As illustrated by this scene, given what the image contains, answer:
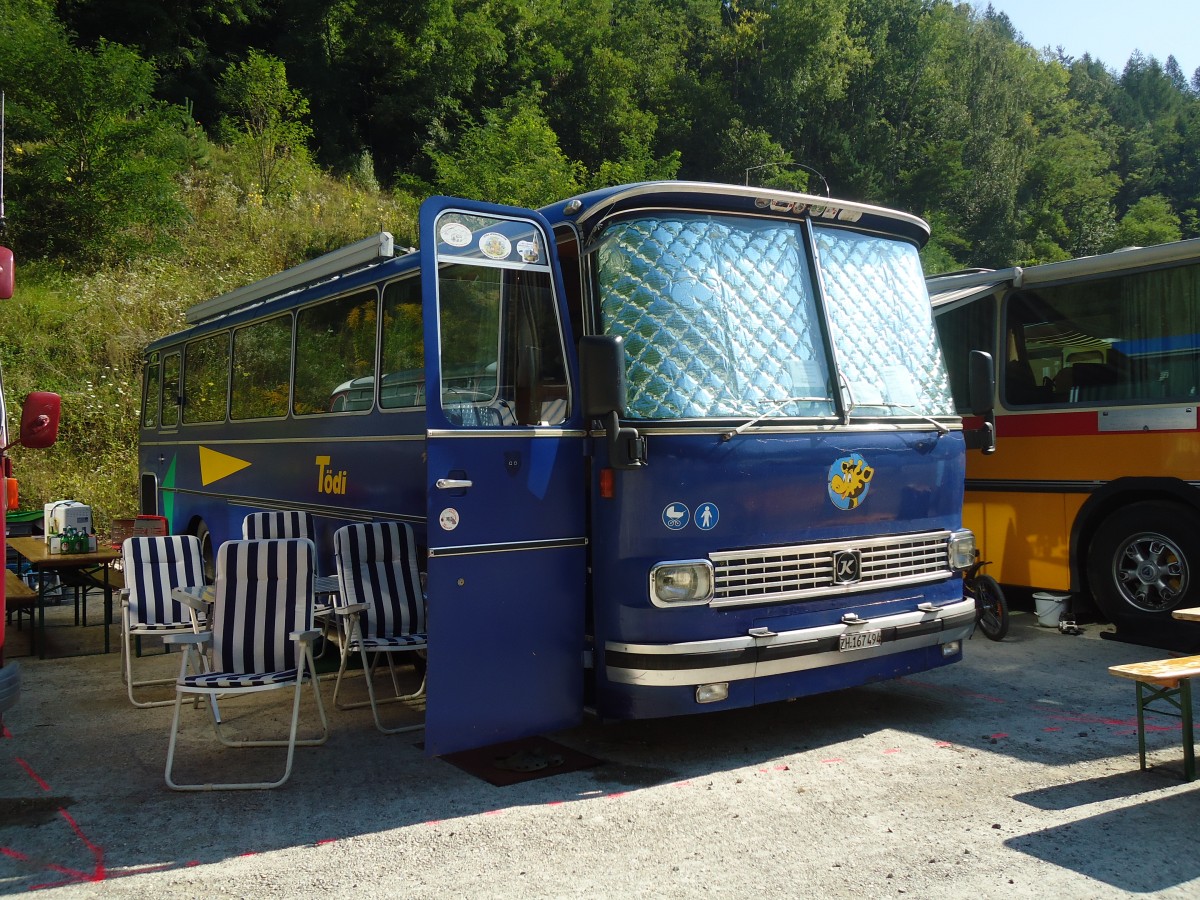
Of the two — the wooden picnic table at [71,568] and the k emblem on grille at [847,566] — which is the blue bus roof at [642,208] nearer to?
the k emblem on grille at [847,566]

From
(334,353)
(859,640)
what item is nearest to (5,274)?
(334,353)

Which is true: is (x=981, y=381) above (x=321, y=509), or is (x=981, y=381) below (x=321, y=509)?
above

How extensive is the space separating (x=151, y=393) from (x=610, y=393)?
9023 millimetres

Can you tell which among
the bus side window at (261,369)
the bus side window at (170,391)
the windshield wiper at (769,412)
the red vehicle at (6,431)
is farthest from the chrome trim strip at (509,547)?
the bus side window at (170,391)

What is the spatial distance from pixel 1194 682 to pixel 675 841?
14.8 feet

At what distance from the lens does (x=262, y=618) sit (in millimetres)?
5773

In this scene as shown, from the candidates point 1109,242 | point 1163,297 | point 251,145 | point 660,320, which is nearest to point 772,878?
point 660,320

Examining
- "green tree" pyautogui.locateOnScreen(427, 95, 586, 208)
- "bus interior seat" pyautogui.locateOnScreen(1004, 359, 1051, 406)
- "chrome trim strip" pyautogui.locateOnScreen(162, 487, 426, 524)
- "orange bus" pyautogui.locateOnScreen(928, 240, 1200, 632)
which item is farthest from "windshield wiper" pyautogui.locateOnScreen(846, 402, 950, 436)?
"green tree" pyautogui.locateOnScreen(427, 95, 586, 208)

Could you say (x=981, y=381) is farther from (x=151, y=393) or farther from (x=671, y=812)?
(x=151, y=393)

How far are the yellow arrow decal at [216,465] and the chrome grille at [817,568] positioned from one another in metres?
5.30

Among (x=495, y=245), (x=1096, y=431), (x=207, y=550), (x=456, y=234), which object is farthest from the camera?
(x=207, y=550)

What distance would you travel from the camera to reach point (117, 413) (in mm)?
18234

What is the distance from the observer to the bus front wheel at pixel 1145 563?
780 centimetres

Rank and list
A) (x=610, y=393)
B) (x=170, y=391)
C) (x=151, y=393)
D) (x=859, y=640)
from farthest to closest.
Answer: (x=151, y=393) < (x=170, y=391) < (x=859, y=640) < (x=610, y=393)
